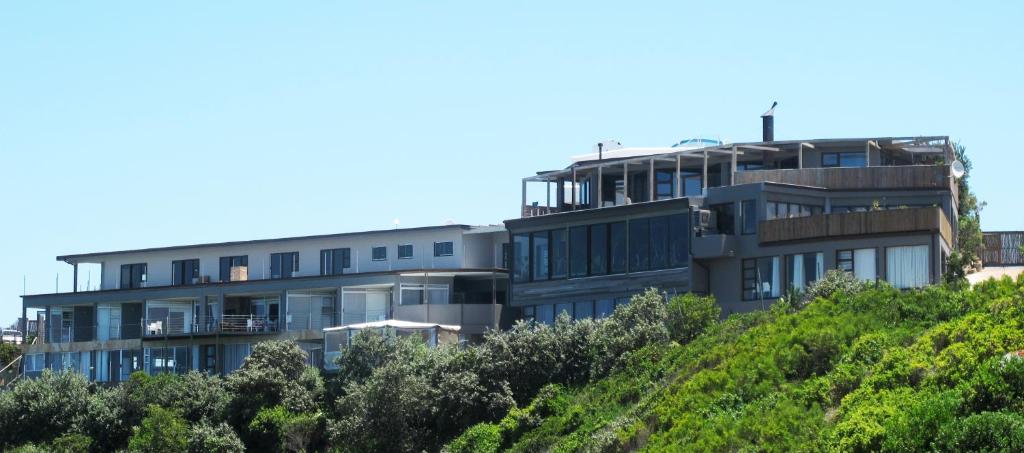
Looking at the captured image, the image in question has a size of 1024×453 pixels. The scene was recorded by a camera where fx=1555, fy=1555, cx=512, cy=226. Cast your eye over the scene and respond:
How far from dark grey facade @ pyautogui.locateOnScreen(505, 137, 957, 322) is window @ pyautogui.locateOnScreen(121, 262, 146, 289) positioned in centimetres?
2417

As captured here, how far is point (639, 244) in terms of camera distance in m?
53.8

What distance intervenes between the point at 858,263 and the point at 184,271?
36537 millimetres

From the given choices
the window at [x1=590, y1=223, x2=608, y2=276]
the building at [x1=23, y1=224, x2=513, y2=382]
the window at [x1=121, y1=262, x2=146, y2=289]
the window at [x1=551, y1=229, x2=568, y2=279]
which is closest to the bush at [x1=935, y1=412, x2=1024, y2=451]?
the window at [x1=590, y1=223, x2=608, y2=276]

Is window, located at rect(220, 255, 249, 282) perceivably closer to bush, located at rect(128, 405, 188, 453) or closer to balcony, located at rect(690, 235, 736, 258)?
bush, located at rect(128, 405, 188, 453)

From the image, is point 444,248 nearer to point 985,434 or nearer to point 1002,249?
point 1002,249

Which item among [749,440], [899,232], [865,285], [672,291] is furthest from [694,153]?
Answer: [749,440]

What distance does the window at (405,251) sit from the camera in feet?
217

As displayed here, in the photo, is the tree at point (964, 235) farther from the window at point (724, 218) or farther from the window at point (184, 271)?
the window at point (184, 271)

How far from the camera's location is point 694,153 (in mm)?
56250

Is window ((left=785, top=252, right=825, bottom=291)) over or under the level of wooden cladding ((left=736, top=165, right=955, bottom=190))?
under

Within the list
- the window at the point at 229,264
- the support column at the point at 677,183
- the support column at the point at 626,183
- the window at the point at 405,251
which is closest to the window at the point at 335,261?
the window at the point at 405,251

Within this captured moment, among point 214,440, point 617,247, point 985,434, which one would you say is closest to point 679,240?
point 617,247

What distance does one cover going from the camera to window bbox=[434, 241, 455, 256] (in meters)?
64.9

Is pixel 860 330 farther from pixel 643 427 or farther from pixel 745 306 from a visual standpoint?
pixel 745 306
